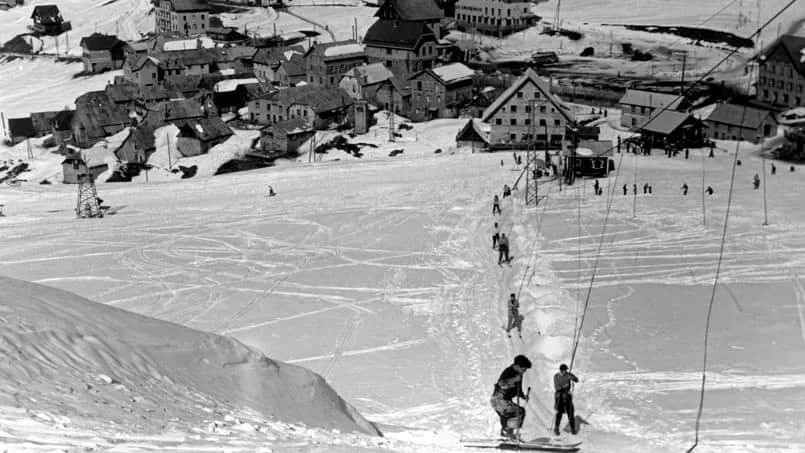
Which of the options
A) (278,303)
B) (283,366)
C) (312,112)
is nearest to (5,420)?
(283,366)

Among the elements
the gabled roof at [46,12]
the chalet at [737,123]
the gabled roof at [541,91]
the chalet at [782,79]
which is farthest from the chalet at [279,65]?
the gabled roof at [46,12]

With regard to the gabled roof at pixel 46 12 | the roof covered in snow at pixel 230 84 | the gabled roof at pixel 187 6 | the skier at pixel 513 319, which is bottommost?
the roof covered in snow at pixel 230 84

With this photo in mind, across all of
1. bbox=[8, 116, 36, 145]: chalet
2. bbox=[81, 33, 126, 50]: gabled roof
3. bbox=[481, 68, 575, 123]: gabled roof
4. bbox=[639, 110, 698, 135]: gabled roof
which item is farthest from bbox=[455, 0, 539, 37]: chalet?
bbox=[8, 116, 36, 145]: chalet

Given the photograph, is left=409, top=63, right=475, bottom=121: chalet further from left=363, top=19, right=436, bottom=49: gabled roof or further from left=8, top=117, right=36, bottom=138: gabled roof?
left=8, top=117, right=36, bottom=138: gabled roof

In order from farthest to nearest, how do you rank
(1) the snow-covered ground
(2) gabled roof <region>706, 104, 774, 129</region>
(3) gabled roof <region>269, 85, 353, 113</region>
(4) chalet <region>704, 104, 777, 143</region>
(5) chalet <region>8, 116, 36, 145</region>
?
(5) chalet <region>8, 116, 36, 145</region> → (3) gabled roof <region>269, 85, 353, 113</region> → (2) gabled roof <region>706, 104, 774, 129</region> → (4) chalet <region>704, 104, 777, 143</region> → (1) the snow-covered ground

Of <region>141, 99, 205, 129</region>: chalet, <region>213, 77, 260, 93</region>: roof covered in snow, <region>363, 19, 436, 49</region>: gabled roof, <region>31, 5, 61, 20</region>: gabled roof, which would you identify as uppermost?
<region>31, 5, 61, 20</region>: gabled roof

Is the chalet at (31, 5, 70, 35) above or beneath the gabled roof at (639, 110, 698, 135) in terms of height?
above

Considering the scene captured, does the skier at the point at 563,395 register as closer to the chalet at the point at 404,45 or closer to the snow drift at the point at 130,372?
the snow drift at the point at 130,372
